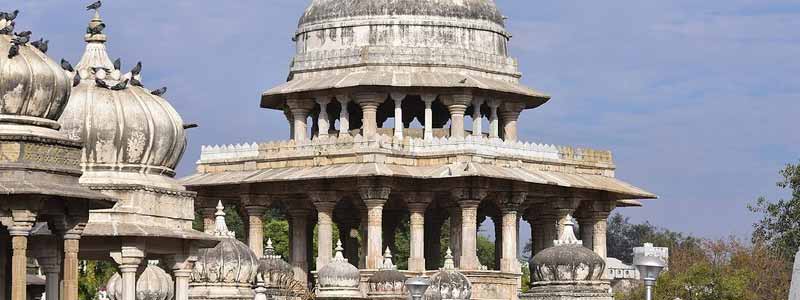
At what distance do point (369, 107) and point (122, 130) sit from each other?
145 ft

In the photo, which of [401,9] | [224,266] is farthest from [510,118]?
[224,266]

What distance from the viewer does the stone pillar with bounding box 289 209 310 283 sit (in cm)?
8962

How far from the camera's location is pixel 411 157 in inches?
3356

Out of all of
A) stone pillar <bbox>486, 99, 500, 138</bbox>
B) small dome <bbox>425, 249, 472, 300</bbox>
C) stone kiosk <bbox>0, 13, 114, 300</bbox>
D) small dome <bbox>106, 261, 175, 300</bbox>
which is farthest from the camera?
stone pillar <bbox>486, 99, 500, 138</bbox>

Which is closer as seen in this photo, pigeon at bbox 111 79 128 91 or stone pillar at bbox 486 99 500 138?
pigeon at bbox 111 79 128 91

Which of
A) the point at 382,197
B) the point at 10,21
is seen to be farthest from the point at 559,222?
the point at 10,21

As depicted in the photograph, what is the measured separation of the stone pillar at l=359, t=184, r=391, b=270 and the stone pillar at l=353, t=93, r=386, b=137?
4877 mm

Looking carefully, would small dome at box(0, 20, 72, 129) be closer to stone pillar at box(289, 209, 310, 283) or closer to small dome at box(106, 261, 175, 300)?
small dome at box(106, 261, 175, 300)

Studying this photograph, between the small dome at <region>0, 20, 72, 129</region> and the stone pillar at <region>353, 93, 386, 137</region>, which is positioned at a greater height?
the stone pillar at <region>353, 93, 386, 137</region>

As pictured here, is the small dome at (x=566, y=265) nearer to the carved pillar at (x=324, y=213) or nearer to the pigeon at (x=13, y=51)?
the pigeon at (x=13, y=51)

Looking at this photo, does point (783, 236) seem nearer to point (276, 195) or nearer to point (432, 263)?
point (432, 263)

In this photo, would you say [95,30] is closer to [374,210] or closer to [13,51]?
[13,51]

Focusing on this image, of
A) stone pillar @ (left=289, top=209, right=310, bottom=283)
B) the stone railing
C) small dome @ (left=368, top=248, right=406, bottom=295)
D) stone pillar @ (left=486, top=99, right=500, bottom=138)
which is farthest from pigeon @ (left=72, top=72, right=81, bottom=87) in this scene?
stone pillar @ (left=486, top=99, right=500, bottom=138)

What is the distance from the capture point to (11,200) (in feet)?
117
